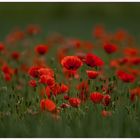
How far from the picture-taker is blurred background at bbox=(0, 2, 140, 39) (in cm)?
1127

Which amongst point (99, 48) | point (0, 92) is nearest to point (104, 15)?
point (99, 48)

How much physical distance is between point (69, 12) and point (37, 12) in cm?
103

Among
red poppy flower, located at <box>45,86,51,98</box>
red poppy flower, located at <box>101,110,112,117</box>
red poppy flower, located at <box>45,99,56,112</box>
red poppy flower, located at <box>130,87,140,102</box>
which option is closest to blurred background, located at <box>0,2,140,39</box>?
red poppy flower, located at <box>130,87,140,102</box>

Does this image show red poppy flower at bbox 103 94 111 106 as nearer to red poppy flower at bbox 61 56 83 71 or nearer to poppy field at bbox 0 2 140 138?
poppy field at bbox 0 2 140 138

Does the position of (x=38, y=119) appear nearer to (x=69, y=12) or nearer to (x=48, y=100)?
(x=48, y=100)

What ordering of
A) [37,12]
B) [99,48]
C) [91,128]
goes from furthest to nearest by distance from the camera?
1. [37,12]
2. [99,48]
3. [91,128]

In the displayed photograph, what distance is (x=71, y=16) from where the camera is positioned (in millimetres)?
13719

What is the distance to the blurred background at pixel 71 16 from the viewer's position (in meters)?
11.3

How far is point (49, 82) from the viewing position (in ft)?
13.7

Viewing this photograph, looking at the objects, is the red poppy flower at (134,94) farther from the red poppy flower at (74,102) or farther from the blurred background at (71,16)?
the blurred background at (71,16)

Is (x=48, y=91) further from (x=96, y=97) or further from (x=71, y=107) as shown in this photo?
(x=96, y=97)

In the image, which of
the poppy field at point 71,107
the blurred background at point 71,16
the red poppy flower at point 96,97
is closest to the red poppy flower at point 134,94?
the poppy field at point 71,107

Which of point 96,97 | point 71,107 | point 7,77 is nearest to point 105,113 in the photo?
point 96,97

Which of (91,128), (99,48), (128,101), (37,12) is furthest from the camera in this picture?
(37,12)
